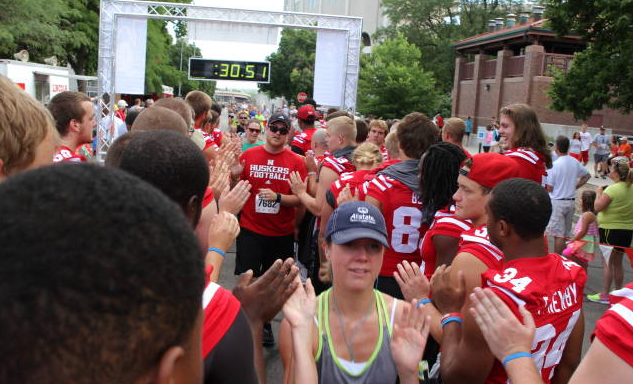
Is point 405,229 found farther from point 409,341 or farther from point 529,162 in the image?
point 529,162

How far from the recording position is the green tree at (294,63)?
63.1m

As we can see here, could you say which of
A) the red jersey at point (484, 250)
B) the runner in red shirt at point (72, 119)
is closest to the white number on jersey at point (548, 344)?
the red jersey at point (484, 250)

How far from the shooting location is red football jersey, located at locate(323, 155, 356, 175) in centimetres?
566

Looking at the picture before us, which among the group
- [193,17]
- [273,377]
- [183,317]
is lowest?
[273,377]

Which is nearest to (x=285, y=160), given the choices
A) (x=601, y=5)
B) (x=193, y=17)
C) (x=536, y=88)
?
(x=601, y=5)

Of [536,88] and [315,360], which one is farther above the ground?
[536,88]

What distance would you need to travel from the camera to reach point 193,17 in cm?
1580

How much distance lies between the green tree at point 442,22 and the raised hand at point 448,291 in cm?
5417

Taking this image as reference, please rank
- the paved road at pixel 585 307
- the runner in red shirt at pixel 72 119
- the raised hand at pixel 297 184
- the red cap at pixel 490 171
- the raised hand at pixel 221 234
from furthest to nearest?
1. the raised hand at pixel 297 184
2. the paved road at pixel 585 307
3. the runner in red shirt at pixel 72 119
4. the red cap at pixel 490 171
5. the raised hand at pixel 221 234

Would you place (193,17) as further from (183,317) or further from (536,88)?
(536,88)

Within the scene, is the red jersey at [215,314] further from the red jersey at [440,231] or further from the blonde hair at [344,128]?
the blonde hair at [344,128]

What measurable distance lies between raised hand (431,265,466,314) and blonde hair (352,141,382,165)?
2771 millimetres

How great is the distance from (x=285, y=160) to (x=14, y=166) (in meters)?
3.97

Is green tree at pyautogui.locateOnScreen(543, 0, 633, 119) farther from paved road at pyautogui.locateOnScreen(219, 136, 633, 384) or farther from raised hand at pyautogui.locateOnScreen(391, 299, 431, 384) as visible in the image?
raised hand at pyautogui.locateOnScreen(391, 299, 431, 384)
